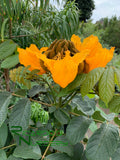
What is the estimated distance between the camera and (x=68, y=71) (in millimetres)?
194

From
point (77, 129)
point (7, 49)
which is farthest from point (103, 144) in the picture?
point (7, 49)

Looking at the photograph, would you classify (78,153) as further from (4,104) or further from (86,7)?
(86,7)

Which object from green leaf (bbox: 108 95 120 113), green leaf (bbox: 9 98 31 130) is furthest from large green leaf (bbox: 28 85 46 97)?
green leaf (bbox: 108 95 120 113)

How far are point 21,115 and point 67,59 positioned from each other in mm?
139

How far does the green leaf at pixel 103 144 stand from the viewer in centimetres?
23

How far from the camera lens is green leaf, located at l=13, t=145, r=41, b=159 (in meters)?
0.24

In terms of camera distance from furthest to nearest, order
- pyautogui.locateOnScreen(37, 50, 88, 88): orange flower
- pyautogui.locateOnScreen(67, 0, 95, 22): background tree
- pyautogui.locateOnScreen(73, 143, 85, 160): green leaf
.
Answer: pyautogui.locateOnScreen(67, 0, 95, 22): background tree → pyautogui.locateOnScreen(73, 143, 85, 160): green leaf → pyautogui.locateOnScreen(37, 50, 88, 88): orange flower

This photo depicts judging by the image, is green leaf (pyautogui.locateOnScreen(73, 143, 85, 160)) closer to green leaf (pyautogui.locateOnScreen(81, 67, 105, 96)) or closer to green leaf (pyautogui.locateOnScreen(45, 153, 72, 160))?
green leaf (pyautogui.locateOnScreen(45, 153, 72, 160))

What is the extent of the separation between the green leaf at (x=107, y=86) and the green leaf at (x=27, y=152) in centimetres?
16

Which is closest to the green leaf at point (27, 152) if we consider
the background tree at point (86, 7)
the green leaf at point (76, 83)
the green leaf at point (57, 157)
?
the green leaf at point (57, 157)

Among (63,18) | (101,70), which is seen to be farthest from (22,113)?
(63,18)

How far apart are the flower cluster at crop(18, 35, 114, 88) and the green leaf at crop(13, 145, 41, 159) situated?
14 centimetres

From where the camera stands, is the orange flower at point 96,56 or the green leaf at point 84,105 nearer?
the orange flower at point 96,56

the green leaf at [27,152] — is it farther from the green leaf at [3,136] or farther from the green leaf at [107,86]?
the green leaf at [107,86]
